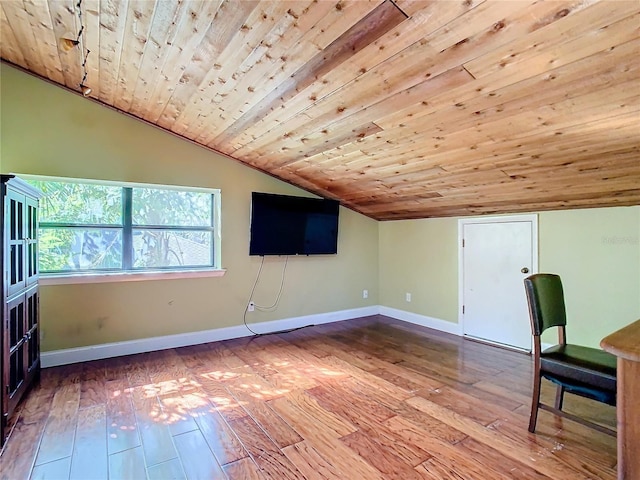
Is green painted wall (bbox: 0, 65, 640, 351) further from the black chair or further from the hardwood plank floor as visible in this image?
the black chair

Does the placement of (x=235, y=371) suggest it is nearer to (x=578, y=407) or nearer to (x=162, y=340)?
(x=162, y=340)

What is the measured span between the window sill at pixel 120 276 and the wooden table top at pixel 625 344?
11.7ft

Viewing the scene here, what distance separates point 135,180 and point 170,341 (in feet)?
5.82

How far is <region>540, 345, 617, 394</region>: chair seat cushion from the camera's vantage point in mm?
1873

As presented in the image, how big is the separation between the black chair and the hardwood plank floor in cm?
29

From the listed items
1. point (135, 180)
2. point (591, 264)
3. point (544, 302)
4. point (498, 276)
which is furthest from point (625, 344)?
point (135, 180)

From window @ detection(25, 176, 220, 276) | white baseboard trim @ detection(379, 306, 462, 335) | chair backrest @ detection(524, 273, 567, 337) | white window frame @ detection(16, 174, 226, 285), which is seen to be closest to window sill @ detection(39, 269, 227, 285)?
white window frame @ detection(16, 174, 226, 285)

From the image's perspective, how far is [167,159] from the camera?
12.4ft

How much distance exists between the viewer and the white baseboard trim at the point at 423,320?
4.46 meters

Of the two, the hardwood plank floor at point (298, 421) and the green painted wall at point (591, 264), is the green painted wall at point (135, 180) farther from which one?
the green painted wall at point (591, 264)

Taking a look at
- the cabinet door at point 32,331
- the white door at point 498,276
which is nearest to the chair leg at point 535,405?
the white door at point 498,276

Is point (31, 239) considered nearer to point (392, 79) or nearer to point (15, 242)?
point (15, 242)

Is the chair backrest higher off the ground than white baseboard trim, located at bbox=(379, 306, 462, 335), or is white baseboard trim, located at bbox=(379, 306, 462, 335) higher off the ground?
the chair backrest

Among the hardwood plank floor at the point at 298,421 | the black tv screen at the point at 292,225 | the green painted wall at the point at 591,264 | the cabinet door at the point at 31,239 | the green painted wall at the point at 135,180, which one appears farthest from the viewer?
the black tv screen at the point at 292,225
